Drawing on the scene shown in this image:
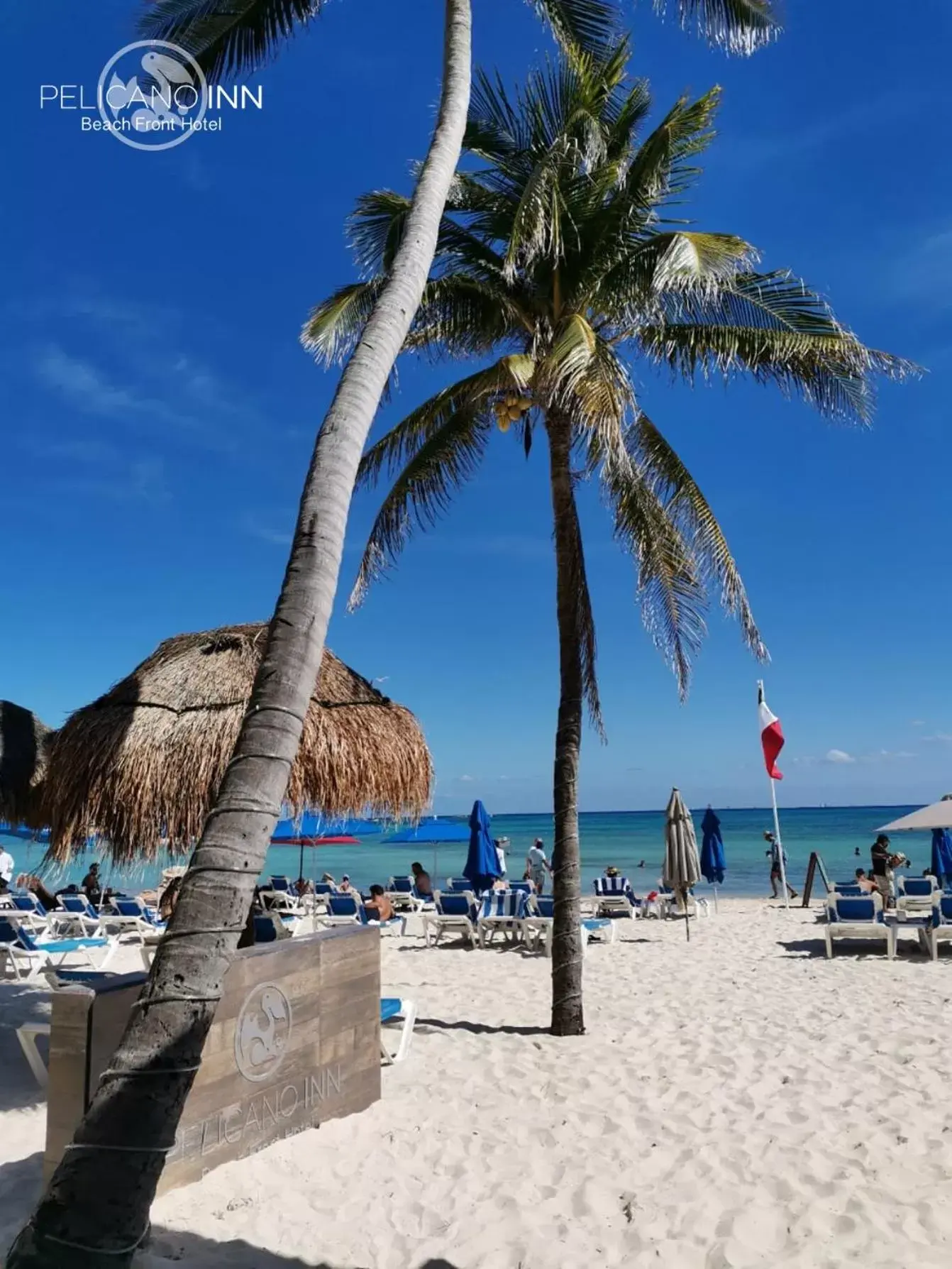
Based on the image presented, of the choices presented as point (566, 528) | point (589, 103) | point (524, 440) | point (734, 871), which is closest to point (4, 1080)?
point (566, 528)

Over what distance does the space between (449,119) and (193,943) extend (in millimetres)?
4974

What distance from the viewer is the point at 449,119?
5410mm

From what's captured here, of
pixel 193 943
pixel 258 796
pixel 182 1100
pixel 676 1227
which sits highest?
pixel 258 796

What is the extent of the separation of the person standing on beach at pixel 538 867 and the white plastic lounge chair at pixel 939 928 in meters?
6.55

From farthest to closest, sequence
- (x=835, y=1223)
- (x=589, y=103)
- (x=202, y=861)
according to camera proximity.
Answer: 1. (x=589, y=103)
2. (x=835, y=1223)
3. (x=202, y=861)

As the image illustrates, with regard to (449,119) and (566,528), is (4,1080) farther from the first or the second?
(449,119)

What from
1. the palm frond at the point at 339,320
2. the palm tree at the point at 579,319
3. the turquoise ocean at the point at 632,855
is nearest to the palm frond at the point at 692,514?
the palm tree at the point at 579,319

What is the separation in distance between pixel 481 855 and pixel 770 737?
6844mm

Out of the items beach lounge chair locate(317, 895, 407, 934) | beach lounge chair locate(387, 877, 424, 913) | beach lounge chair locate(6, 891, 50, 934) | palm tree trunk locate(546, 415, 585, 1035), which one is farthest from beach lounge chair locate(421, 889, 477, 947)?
beach lounge chair locate(6, 891, 50, 934)

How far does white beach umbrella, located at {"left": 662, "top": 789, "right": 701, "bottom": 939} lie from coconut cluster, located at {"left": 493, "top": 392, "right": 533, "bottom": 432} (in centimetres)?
851

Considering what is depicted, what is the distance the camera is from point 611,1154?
4.56 m

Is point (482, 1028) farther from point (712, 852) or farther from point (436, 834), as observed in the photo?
point (436, 834)

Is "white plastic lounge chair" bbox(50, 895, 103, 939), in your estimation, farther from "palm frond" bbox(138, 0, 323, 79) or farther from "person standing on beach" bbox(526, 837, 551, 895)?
"palm frond" bbox(138, 0, 323, 79)

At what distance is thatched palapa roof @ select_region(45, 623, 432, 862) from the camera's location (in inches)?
244
